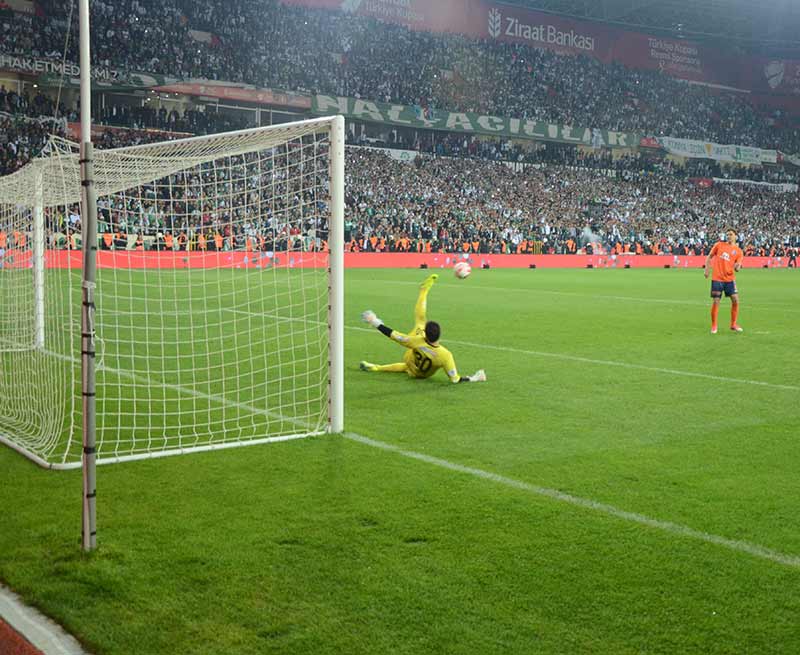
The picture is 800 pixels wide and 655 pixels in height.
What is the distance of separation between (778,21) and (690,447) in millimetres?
59489

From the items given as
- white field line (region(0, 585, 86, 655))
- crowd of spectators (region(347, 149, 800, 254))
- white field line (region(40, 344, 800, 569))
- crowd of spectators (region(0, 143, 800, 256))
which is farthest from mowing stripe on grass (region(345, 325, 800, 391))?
crowd of spectators (region(347, 149, 800, 254))

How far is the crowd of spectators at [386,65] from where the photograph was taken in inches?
1524

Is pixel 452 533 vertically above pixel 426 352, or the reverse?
pixel 426 352

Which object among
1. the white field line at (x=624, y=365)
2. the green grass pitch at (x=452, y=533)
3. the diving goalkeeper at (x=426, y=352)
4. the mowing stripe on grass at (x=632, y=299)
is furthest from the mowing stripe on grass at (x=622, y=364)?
the mowing stripe on grass at (x=632, y=299)

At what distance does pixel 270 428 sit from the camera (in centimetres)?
739

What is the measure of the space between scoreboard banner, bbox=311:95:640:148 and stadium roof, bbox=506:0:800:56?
8.33 m

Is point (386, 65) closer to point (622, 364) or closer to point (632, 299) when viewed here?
point (632, 299)

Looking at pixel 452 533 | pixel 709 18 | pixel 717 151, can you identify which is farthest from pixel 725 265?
pixel 709 18

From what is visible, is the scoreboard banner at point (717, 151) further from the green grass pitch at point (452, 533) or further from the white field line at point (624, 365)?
the green grass pitch at point (452, 533)

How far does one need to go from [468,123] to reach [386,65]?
17.9ft

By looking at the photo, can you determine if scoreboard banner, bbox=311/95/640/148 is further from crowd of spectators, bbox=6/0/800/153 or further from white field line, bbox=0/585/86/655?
white field line, bbox=0/585/86/655

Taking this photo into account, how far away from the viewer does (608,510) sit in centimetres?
526

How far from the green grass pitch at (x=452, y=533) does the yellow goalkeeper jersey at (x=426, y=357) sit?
18.5 inches

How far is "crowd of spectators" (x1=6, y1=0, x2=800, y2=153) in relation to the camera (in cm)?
3872
